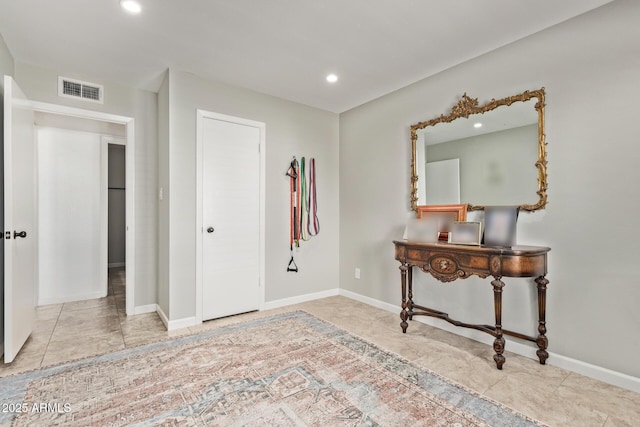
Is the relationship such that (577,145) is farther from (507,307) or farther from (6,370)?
(6,370)

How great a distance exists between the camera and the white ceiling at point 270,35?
2098 mm

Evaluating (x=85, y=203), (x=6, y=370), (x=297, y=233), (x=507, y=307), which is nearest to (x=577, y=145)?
(x=507, y=307)

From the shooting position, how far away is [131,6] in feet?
6.82

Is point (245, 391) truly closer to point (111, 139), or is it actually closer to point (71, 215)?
point (71, 215)

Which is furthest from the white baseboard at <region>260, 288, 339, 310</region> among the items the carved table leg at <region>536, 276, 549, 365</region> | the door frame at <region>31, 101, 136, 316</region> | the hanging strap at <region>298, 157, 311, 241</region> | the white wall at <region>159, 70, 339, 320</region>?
the carved table leg at <region>536, 276, 549, 365</region>

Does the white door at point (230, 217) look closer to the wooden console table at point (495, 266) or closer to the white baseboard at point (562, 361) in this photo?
the wooden console table at point (495, 266)

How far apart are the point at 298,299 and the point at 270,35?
286cm

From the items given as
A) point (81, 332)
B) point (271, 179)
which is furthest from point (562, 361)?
point (81, 332)

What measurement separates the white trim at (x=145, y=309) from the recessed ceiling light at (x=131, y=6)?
2856mm

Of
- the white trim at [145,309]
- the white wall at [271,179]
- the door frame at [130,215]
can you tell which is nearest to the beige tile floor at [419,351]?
the white trim at [145,309]

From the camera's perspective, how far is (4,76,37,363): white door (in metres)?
2.17

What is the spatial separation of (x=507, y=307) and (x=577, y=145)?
132 centimetres

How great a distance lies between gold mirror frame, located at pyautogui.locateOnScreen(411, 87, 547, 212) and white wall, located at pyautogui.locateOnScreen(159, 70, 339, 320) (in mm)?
1289

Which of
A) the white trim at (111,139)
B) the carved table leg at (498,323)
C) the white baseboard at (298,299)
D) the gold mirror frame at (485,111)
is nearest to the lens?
the carved table leg at (498,323)
